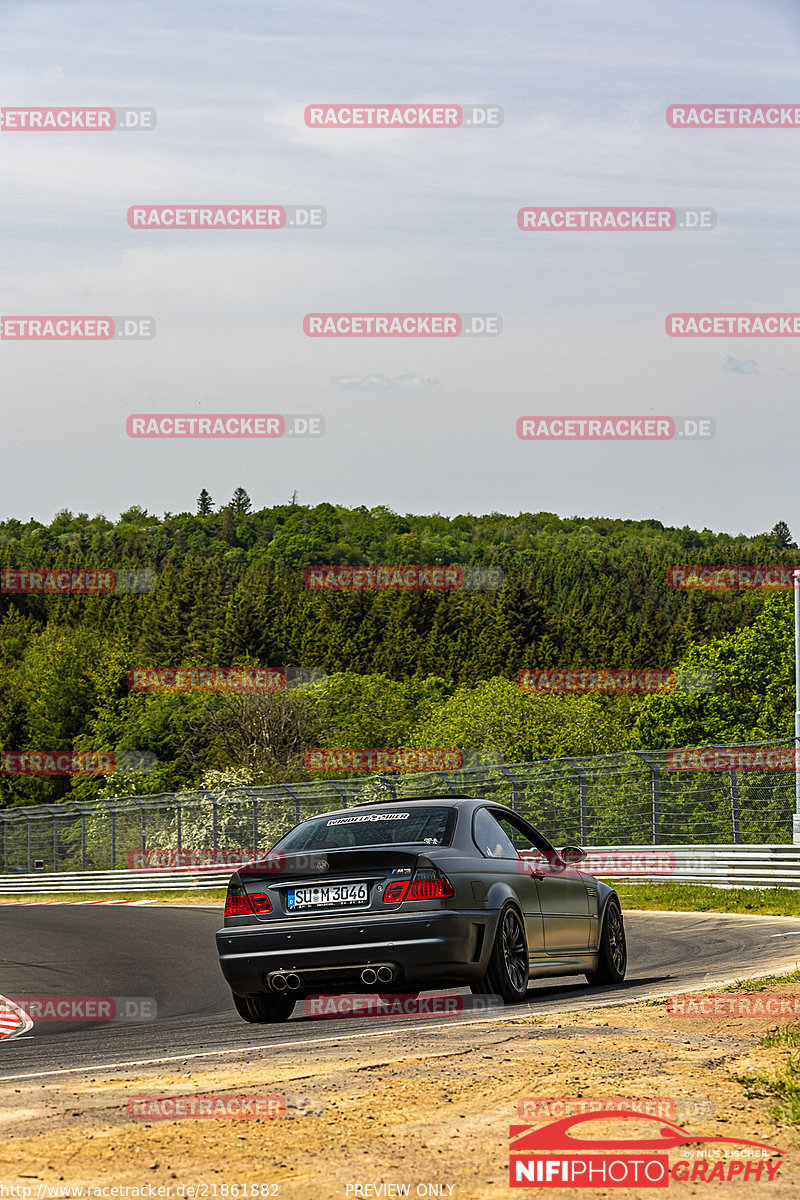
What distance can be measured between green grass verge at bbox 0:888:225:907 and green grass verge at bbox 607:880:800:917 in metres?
10.2

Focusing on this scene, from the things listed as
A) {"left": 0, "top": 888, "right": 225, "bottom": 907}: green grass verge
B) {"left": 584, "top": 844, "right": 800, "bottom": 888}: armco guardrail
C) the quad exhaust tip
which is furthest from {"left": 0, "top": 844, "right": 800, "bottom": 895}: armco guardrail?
the quad exhaust tip

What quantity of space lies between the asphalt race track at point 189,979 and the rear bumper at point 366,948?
11.7 inches

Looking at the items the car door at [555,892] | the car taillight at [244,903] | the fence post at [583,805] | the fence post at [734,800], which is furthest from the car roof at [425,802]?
the fence post at [583,805]

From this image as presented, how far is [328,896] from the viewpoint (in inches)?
342

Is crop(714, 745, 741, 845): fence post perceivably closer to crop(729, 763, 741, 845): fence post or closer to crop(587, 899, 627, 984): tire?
crop(729, 763, 741, 845): fence post

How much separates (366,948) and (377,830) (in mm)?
910

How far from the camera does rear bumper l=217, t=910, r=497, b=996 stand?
27.6 ft

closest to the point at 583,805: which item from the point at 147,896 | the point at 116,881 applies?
the point at 147,896

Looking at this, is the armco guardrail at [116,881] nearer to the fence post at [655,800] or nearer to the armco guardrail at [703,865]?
the armco guardrail at [703,865]

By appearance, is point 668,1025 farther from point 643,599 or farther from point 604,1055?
point 643,599

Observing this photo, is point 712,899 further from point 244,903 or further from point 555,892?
point 244,903

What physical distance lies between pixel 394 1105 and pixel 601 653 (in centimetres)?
9862

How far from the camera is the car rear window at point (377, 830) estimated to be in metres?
8.99

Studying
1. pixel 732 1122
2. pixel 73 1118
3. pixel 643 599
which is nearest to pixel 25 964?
pixel 73 1118
